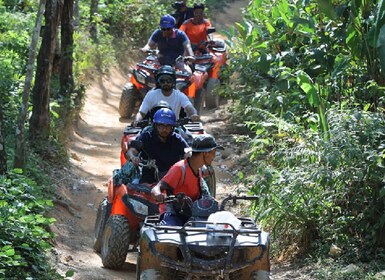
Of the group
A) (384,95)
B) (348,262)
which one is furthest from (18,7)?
(348,262)

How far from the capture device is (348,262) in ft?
27.6

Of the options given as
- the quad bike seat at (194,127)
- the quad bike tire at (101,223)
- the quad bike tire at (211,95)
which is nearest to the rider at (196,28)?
the quad bike tire at (211,95)

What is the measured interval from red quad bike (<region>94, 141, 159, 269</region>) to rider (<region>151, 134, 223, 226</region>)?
0.63 meters

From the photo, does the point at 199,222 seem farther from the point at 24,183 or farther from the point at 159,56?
the point at 159,56

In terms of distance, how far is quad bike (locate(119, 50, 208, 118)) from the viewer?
591 inches

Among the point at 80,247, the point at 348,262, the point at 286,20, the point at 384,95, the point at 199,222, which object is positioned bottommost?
the point at 80,247

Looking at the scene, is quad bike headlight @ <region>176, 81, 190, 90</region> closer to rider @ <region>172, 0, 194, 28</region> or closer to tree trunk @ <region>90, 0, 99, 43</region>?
rider @ <region>172, 0, 194, 28</region>

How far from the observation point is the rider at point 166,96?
11805 millimetres

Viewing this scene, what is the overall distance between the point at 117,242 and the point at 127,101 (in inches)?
322

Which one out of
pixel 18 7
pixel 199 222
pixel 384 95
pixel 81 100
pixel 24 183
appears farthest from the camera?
pixel 18 7

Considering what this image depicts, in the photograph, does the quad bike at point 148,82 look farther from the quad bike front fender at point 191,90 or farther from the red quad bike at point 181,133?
the red quad bike at point 181,133

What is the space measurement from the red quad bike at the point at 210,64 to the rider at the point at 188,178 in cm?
852

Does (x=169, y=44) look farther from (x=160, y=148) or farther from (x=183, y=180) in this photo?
(x=183, y=180)

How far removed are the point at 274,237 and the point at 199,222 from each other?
2.78 meters
